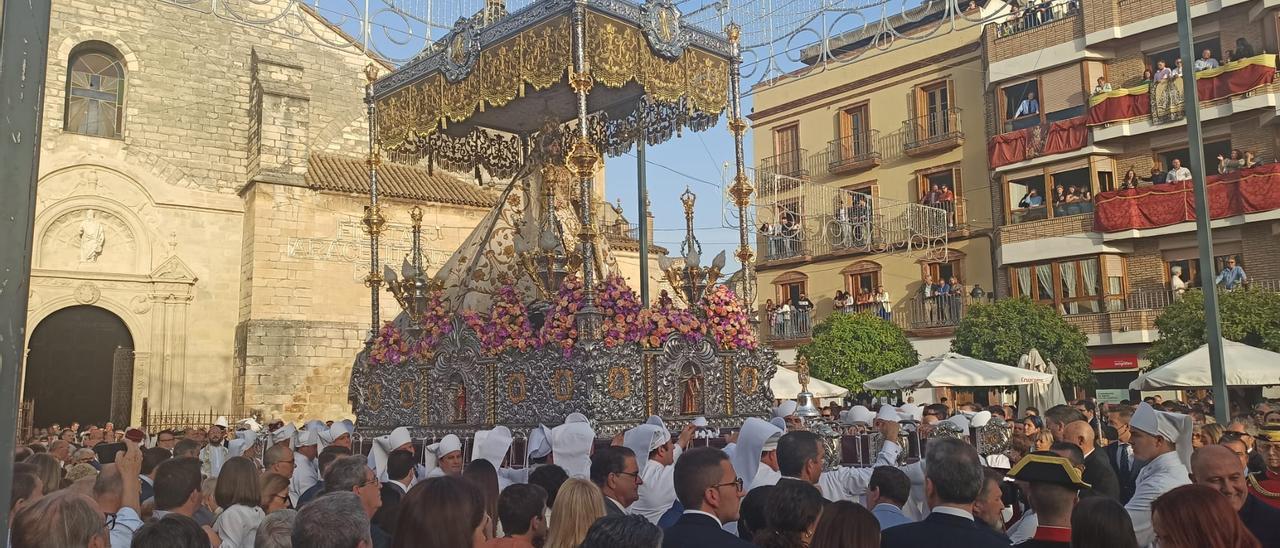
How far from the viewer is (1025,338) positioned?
23.0 metres

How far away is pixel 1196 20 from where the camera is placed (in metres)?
24.5

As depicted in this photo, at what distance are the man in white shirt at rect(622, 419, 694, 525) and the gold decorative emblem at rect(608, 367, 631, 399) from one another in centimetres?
363

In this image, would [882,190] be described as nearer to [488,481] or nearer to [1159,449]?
[1159,449]

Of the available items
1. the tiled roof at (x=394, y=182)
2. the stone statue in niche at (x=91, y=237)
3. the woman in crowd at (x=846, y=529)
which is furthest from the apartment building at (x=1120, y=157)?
the woman in crowd at (x=846, y=529)

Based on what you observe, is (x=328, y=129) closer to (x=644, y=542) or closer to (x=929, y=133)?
(x=929, y=133)

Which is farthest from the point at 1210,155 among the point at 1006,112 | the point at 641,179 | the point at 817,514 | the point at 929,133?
the point at 817,514

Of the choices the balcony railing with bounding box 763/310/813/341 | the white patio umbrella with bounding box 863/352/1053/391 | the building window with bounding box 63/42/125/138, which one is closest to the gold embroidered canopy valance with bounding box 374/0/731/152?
the white patio umbrella with bounding box 863/352/1053/391

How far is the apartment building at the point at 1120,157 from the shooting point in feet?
76.2

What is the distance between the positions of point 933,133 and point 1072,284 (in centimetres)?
614

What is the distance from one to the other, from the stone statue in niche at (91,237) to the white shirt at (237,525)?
18629 millimetres

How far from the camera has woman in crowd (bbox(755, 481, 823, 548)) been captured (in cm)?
387

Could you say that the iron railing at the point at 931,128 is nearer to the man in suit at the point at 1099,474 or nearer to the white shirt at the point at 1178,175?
the white shirt at the point at 1178,175

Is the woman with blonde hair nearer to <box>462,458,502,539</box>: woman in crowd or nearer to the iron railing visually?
<box>462,458,502,539</box>: woman in crowd

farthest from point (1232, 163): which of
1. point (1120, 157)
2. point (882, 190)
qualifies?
point (882, 190)
